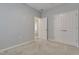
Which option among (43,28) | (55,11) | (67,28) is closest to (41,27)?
(43,28)

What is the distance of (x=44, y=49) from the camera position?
2336mm

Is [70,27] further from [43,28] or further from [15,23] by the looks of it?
[15,23]

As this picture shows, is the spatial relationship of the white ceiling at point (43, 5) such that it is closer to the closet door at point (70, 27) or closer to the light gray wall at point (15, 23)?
the light gray wall at point (15, 23)

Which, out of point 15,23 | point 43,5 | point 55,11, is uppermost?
point 43,5

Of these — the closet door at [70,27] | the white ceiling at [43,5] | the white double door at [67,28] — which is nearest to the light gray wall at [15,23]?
the white ceiling at [43,5]

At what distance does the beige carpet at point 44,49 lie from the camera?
2266 millimetres

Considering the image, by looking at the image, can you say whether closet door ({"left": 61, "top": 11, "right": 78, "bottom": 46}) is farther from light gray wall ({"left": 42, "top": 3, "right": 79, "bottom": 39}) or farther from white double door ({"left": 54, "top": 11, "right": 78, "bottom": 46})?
light gray wall ({"left": 42, "top": 3, "right": 79, "bottom": 39})

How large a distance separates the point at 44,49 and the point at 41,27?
0.55 metres

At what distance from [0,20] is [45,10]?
108 centimetres

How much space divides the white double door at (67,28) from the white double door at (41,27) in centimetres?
26

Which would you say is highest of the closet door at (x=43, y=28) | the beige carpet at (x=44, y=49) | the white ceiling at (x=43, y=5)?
the white ceiling at (x=43, y=5)

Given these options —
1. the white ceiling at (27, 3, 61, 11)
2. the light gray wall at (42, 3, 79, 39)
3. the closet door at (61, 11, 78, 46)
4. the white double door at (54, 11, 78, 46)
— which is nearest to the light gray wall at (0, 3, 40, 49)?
the white ceiling at (27, 3, 61, 11)

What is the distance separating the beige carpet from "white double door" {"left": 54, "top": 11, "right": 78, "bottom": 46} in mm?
140
